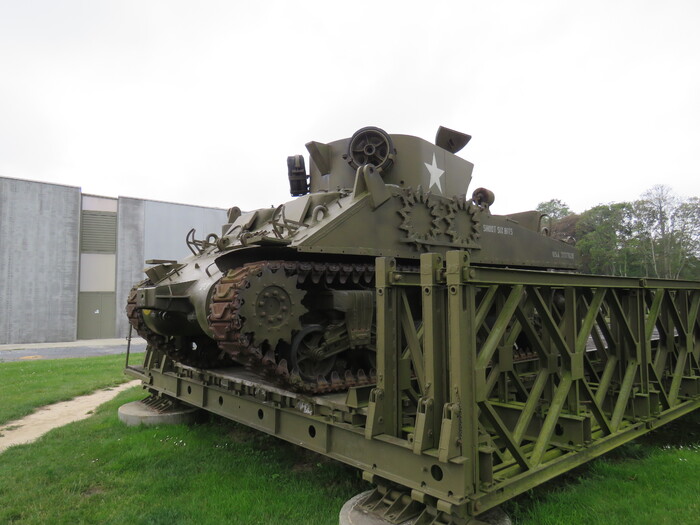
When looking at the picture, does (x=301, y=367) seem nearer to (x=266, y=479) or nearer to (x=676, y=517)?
(x=266, y=479)

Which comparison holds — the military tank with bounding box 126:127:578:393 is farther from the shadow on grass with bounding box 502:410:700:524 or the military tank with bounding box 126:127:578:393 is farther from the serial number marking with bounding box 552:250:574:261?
the shadow on grass with bounding box 502:410:700:524

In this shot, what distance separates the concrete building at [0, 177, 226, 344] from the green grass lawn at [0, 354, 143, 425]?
9.31 meters

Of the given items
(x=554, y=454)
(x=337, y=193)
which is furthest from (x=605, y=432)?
(x=337, y=193)

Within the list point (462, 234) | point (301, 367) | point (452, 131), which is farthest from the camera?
point (452, 131)

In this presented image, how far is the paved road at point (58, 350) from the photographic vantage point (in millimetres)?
18016

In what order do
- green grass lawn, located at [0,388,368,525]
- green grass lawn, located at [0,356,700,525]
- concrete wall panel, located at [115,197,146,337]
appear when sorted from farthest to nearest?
concrete wall panel, located at [115,197,146,337] < green grass lawn, located at [0,388,368,525] < green grass lawn, located at [0,356,700,525]

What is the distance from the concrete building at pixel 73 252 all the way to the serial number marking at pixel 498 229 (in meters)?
20.8

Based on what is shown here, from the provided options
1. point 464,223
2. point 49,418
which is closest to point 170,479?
point 49,418

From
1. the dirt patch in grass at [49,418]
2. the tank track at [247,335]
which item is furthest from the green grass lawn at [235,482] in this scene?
the tank track at [247,335]

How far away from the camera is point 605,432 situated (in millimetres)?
4727

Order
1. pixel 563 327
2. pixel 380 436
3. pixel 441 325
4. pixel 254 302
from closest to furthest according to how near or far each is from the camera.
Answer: pixel 441 325 < pixel 380 436 < pixel 563 327 < pixel 254 302

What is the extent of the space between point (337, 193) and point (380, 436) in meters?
3.76

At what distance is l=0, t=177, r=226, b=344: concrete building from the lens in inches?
916

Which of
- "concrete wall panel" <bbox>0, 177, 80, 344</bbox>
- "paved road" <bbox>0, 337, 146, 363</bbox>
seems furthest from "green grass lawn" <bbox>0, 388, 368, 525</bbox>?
"concrete wall panel" <bbox>0, 177, 80, 344</bbox>
